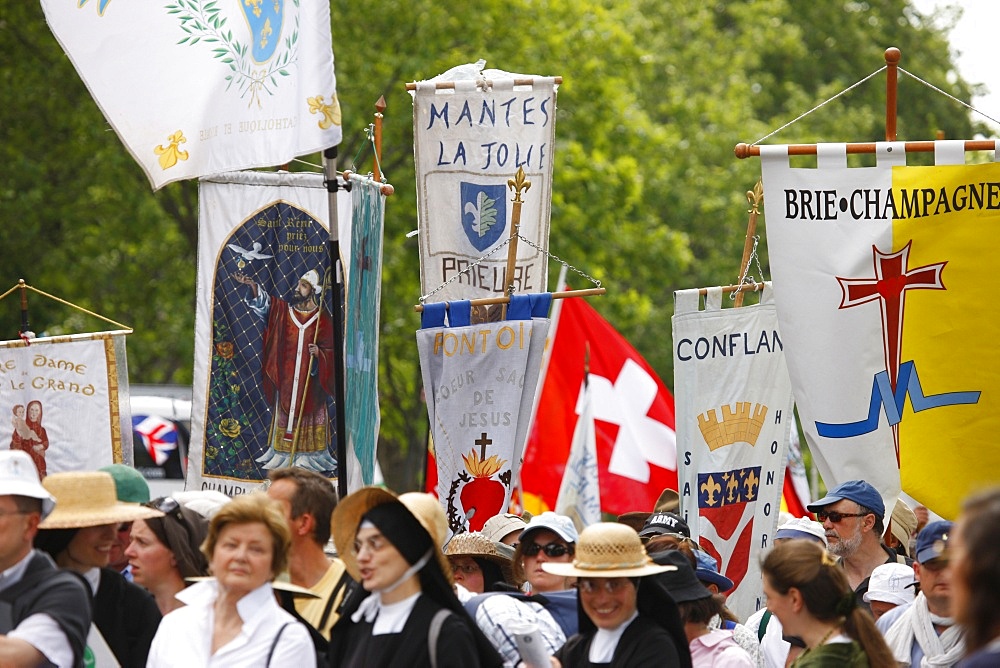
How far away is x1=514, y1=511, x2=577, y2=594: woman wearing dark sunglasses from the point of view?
661 centimetres

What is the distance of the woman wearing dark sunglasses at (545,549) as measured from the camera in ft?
21.7

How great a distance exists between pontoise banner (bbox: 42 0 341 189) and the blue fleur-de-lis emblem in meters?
1.75

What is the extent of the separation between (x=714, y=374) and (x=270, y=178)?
2849 mm

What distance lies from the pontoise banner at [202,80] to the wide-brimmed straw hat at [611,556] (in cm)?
292

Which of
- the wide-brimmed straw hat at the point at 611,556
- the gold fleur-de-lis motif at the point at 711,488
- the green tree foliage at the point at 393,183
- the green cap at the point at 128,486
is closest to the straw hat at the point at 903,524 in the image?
the gold fleur-de-lis motif at the point at 711,488

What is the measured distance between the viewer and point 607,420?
12.8 metres

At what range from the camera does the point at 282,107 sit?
7.67 meters

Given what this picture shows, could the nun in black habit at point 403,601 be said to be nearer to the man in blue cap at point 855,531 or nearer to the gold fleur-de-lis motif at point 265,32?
the man in blue cap at point 855,531

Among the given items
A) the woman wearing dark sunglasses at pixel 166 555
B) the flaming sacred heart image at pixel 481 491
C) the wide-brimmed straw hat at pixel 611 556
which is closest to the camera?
the wide-brimmed straw hat at pixel 611 556

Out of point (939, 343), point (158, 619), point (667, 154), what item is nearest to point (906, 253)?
point (939, 343)

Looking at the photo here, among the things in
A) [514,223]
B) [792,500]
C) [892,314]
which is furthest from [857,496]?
[792,500]

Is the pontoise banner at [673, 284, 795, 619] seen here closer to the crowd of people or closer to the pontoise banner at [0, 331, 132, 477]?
the crowd of people

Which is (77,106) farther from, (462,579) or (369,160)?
(462,579)

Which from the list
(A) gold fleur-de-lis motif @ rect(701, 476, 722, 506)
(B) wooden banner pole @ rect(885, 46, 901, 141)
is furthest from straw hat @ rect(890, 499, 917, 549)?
(B) wooden banner pole @ rect(885, 46, 901, 141)
